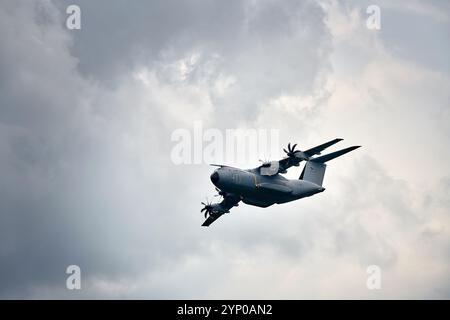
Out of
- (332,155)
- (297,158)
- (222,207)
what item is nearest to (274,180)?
(297,158)

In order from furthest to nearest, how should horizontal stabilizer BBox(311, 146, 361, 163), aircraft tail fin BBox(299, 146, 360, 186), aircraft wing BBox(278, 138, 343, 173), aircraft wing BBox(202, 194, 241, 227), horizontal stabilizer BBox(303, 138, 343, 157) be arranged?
aircraft wing BBox(202, 194, 241, 227)
aircraft tail fin BBox(299, 146, 360, 186)
aircraft wing BBox(278, 138, 343, 173)
horizontal stabilizer BBox(311, 146, 361, 163)
horizontal stabilizer BBox(303, 138, 343, 157)

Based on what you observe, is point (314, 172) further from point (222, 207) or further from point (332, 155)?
point (222, 207)

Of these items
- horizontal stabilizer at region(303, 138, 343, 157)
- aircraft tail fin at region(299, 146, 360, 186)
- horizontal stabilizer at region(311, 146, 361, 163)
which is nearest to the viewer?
horizontal stabilizer at region(303, 138, 343, 157)

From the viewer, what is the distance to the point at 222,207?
75.2 meters

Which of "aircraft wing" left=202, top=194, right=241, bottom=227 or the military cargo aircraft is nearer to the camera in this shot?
the military cargo aircraft

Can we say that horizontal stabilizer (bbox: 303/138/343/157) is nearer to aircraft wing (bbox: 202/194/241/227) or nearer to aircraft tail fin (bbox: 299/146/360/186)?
aircraft tail fin (bbox: 299/146/360/186)

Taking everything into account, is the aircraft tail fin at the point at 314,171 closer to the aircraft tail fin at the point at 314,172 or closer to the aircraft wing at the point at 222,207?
the aircraft tail fin at the point at 314,172

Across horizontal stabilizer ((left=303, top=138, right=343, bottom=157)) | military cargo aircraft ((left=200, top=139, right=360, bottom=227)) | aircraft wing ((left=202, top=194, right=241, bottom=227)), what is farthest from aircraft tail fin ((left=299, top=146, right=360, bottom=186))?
aircraft wing ((left=202, top=194, right=241, bottom=227))

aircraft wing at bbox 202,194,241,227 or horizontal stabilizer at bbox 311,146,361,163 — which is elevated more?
horizontal stabilizer at bbox 311,146,361,163

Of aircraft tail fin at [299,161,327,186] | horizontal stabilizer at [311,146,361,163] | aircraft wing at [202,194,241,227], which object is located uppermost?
horizontal stabilizer at [311,146,361,163]

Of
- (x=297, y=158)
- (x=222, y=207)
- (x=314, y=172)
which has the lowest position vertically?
(x=222, y=207)

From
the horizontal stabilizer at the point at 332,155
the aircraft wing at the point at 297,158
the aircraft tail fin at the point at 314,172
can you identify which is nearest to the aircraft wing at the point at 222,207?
the aircraft wing at the point at 297,158

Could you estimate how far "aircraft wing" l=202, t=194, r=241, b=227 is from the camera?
7331 cm
